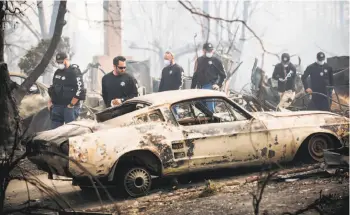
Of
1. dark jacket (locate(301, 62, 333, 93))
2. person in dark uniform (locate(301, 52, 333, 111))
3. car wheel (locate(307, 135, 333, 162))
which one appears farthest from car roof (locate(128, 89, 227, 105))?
dark jacket (locate(301, 62, 333, 93))

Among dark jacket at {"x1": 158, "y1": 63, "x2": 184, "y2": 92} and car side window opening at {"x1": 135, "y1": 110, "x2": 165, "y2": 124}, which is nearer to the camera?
car side window opening at {"x1": 135, "y1": 110, "x2": 165, "y2": 124}

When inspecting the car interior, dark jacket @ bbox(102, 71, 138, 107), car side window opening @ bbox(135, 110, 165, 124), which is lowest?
car side window opening @ bbox(135, 110, 165, 124)

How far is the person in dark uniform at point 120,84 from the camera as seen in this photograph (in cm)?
845

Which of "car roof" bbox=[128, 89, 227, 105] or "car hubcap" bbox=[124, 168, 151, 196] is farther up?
"car roof" bbox=[128, 89, 227, 105]

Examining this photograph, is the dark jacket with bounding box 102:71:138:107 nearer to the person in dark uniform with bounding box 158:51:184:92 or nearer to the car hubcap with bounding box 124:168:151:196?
the person in dark uniform with bounding box 158:51:184:92

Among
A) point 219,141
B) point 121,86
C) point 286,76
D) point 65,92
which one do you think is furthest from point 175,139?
point 286,76

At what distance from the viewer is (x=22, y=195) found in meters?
6.30

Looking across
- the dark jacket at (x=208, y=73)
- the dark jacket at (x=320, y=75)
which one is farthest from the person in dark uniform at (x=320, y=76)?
the dark jacket at (x=208, y=73)

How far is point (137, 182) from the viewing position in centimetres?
561

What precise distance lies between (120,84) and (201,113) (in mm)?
2539

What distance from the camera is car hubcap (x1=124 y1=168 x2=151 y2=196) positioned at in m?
5.54

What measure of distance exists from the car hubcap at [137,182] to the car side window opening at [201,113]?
1.03m

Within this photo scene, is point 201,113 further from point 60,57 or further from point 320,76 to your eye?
point 320,76

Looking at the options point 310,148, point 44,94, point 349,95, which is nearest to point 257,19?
point 349,95
